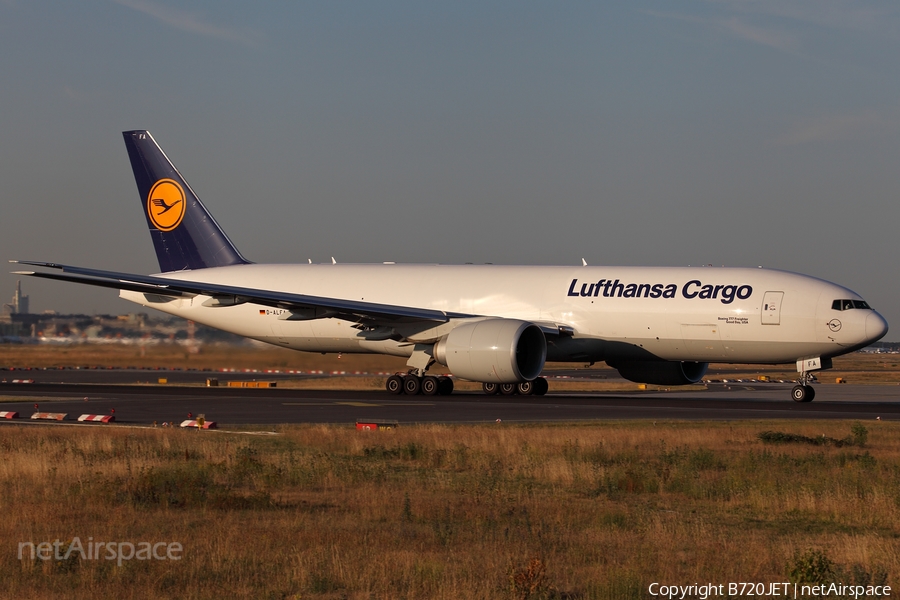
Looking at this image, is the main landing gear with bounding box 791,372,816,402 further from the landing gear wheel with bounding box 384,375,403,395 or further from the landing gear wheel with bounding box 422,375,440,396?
the landing gear wheel with bounding box 384,375,403,395

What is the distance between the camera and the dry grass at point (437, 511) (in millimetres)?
8562

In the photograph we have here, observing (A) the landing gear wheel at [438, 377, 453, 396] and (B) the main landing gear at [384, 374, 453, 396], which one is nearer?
(B) the main landing gear at [384, 374, 453, 396]

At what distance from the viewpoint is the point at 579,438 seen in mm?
18844

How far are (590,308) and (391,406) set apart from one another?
8.08m

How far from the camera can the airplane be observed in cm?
3103

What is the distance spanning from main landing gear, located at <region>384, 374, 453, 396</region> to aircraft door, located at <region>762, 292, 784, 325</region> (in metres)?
9.80

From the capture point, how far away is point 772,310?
102ft

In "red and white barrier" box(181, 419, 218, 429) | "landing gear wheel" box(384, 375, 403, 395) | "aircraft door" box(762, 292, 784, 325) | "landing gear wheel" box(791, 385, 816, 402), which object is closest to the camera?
"red and white barrier" box(181, 419, 218, 429)

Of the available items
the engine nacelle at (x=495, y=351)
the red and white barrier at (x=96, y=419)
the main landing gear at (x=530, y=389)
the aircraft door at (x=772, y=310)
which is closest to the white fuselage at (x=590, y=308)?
the aircraft door at (x=772, y=310)

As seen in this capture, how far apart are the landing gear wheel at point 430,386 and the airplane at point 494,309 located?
0.23 feet

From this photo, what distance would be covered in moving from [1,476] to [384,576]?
7228 mm

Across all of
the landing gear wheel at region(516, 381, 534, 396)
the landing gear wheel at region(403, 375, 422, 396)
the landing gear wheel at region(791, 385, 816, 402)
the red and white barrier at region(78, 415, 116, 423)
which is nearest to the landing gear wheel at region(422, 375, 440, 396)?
the landing gear wheel at region(403, 375, 422, 396)

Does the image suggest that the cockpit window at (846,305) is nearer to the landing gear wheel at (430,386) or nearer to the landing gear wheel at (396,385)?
the landing gear wheel at (430,386)

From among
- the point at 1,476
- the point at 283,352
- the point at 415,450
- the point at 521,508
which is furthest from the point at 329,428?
the point at 283,352
